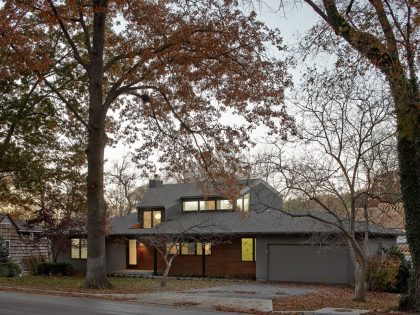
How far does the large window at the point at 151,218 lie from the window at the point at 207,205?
2.88 meters

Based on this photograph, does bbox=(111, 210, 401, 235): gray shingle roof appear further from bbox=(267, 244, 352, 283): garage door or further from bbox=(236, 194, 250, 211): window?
bbox=(267, 244, 352, 283): garage door

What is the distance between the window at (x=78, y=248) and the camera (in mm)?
40188

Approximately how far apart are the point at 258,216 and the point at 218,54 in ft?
49.5

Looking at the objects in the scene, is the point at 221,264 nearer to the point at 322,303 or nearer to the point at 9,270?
the point at 9,270

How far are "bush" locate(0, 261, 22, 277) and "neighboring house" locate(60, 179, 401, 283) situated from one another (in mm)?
4342

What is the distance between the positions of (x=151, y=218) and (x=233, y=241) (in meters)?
6.96

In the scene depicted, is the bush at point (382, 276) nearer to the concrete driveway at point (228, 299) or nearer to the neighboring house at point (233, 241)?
the neighboring house at point (233, 241)

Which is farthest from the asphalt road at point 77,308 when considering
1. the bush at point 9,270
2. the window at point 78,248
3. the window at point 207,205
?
the window at point 78,248

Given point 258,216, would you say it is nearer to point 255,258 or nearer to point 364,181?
point 255,258

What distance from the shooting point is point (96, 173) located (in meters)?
24.4

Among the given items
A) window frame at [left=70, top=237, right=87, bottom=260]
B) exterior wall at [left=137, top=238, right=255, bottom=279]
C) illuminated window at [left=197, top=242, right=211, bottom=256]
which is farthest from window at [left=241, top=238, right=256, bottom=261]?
window frame at [left=70, top=237, right=87, bottom=260]

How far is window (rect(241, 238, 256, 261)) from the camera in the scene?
3516 cm

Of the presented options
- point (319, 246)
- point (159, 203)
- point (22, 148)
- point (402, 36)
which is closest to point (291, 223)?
point (319, 246)

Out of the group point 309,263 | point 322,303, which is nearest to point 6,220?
point 309,263
